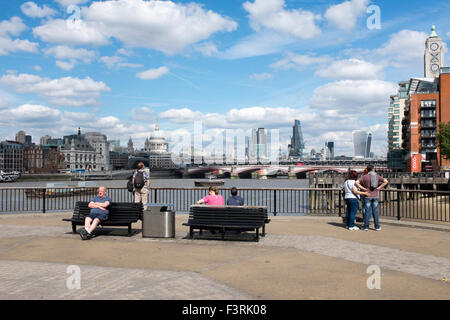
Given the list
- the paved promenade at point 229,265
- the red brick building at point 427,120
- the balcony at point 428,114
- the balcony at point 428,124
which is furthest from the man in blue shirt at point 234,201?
the balcony at point 428,114

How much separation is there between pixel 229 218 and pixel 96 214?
12.0 feet

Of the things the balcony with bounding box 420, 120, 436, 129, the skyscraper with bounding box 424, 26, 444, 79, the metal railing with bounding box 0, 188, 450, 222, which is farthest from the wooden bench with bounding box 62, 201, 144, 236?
the skyscraper with bounding box 424, 26, 444, 79

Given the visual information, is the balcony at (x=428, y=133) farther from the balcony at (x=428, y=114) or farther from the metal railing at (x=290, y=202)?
A: the metal railing at (x=290, y=202)

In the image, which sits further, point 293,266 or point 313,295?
point 293,266

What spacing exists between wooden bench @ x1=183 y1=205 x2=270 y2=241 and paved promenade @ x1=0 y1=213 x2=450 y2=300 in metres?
0.41

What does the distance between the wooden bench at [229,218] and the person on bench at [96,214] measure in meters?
2.41

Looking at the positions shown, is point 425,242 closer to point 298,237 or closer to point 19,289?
point 298,237

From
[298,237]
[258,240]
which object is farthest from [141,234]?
[298,237]

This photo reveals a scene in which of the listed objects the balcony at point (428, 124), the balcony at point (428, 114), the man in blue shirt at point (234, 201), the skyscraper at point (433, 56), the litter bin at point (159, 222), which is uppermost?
the skyscraper at point (433, 56)

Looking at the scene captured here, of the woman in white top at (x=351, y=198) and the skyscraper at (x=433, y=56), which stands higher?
the skyscraper at (x=433, y=56)

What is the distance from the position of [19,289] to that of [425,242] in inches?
359

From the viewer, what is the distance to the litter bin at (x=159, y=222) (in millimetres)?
10922

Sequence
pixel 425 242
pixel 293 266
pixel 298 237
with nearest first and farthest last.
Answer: pixel 293 266 → pixel 425 242 → pixel 298 237
